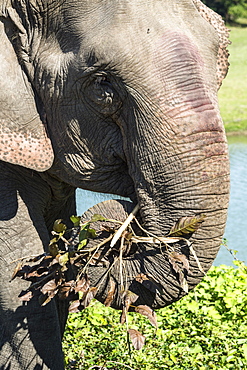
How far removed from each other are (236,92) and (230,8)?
15.6m

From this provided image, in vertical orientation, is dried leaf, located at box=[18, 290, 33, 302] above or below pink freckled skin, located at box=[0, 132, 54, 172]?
below

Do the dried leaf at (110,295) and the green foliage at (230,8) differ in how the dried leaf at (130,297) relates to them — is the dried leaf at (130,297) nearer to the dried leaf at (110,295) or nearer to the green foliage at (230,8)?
the dried leaf at (110,295)

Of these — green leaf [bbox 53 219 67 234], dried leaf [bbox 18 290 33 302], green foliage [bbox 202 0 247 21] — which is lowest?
green foliage [bbox 202 0 247 21]

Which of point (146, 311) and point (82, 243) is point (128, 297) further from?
point (82, 243)

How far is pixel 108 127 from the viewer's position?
3070 millimetres

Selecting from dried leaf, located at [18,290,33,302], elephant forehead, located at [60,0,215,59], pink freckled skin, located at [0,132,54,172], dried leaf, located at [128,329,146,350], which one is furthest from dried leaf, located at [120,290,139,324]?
elephant forehead, located at [60,0,215,59]

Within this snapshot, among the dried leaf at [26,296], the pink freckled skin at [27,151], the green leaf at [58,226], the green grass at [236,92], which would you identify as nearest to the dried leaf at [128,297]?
the green leaf at [58,226]

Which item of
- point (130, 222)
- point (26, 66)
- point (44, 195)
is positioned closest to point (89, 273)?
point (130, 222)

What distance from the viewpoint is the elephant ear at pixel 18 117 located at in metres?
3.22

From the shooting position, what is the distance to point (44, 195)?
3588mm

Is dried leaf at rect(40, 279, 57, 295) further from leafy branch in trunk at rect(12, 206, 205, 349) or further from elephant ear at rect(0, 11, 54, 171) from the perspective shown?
elephant ear at rect(0, 11, 54, 171)

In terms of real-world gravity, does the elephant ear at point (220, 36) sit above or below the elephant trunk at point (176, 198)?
above

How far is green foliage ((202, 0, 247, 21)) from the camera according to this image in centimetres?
3183

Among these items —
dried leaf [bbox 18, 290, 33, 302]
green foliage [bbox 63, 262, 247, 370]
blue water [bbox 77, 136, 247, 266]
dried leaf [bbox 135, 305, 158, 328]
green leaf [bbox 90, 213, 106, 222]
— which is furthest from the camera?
blue water [bbox 77, 136, 247, 266]
